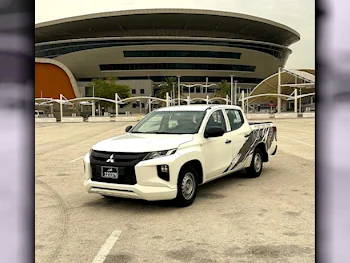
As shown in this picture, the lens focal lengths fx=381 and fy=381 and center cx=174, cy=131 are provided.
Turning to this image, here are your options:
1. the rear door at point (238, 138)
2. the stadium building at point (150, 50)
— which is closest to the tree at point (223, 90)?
the stadium building at point (150, 50)

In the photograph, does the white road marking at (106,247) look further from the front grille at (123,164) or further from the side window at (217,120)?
the side window at (217,120)

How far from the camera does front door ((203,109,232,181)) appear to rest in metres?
7.01

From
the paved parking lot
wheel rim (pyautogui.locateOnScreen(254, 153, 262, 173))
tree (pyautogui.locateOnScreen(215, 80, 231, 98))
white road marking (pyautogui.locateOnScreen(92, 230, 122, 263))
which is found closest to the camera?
white road marking (pyautogui.locateOnScreen(92, 230, 122, 263))

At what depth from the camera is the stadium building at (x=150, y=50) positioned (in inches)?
3430

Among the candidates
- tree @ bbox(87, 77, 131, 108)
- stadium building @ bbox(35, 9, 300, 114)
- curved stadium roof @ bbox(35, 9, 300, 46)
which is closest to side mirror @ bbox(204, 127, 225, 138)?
tree @ bbox(87, 77, 131, 108)

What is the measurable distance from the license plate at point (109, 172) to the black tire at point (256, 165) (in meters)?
3.80

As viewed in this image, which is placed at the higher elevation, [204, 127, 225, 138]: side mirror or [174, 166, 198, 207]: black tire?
[204, 127, 225, 138]: side mirror

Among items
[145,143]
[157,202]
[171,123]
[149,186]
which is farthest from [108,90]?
[149,186]

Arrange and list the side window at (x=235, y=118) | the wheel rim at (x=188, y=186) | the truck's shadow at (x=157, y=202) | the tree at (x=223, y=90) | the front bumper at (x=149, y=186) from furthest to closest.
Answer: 1. the tree at (x=223, y=90)
2. the side window at (x=235, y=118)
3. the truck's shadow at (x=157, y=202)
4. the wheel rim at (x=188, y=186)
5. the front bumper at (x=149, y=186)

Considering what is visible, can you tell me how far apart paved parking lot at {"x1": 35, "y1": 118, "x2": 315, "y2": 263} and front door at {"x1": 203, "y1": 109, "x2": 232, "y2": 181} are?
50cm

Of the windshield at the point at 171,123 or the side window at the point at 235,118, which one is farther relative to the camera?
the side window at the point at 235,118

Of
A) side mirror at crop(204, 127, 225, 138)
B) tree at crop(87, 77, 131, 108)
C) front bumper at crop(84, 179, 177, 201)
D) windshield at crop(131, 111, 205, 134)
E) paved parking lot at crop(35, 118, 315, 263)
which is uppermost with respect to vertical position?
tree at crop(87, 77, 131, 108)

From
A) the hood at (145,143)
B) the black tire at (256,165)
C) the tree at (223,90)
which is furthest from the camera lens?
the tree at (223,90)

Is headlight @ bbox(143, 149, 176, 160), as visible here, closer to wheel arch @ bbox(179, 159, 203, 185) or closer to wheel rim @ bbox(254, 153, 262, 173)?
wheel arch @ bbox(179, 159, 203, 185)
